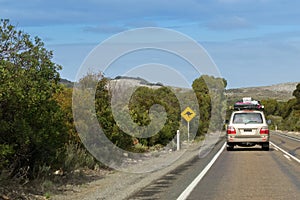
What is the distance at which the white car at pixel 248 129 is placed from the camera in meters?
26.7

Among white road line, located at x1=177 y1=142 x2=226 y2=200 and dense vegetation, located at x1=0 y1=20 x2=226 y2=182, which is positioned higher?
dense vegetation, located at x1=0 y1=20 x2=226 y2=182

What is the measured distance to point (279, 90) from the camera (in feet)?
638

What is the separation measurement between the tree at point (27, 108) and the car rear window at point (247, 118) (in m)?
14.2

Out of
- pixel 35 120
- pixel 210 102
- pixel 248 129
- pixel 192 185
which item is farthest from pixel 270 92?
pixel 35 120

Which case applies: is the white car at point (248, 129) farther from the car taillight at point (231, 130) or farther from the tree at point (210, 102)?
the tree at point (210, 102)

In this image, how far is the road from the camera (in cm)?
1214

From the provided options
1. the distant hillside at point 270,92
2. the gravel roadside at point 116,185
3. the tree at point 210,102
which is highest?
the distant hillside at point 270,92

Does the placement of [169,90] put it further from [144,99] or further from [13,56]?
[13,56]

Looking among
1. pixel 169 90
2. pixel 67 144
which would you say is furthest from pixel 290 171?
pixel 169 90

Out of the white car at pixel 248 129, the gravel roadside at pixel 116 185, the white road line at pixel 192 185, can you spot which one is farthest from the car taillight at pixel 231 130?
the white road line at pixel 192 185

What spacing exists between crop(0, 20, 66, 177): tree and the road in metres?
2.87

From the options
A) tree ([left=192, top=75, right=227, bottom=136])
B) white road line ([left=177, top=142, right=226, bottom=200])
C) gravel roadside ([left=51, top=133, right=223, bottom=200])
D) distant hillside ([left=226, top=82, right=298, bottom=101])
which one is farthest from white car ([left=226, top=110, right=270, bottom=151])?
distant hillside ([left=226, top=82, right=298, bottom=101])

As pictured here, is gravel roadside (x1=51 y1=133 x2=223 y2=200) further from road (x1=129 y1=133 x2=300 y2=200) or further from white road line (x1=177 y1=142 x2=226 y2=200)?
white road line (x1=177 y1=142 x2=226 y2=200)

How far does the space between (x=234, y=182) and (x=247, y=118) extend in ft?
42.6
